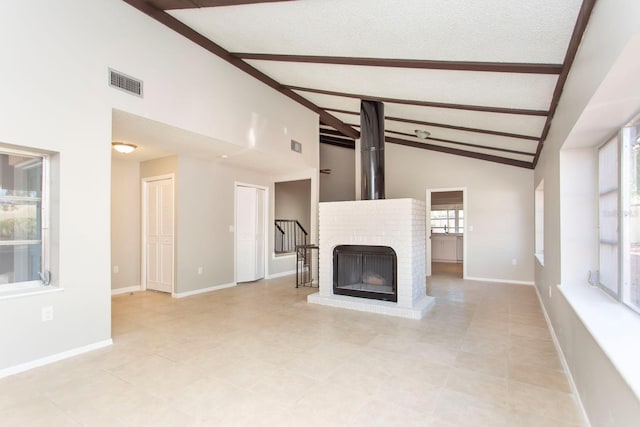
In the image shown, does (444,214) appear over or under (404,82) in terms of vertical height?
under

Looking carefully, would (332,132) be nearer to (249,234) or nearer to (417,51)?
(249,234)

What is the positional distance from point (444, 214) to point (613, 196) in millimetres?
8043

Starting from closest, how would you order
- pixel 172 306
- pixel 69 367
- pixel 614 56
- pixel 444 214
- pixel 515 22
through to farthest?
1. pixel 614 56
2. pixel 515 22
3. pixel 69 367
4. pixel 172 306
5. pixel 444 214

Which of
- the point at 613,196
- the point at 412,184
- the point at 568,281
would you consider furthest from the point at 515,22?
the point at 412,184

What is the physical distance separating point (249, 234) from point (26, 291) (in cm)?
405

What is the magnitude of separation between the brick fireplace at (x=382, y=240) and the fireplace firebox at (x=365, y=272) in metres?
0.07

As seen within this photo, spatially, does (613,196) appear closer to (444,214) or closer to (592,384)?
(592,384)

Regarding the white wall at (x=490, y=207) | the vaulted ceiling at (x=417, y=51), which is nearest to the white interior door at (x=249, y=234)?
the vaulted ceiling at (x=417, y=51)

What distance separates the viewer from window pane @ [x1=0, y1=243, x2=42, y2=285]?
2.79 m

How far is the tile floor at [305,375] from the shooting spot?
2004 millimetres

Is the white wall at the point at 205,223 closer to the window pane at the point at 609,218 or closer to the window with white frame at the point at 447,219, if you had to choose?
→ the window pane at the point at 609,218

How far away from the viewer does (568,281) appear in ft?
9.12

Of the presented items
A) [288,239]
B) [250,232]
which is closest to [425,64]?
[250,232]

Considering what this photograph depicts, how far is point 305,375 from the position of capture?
2.53 metres
